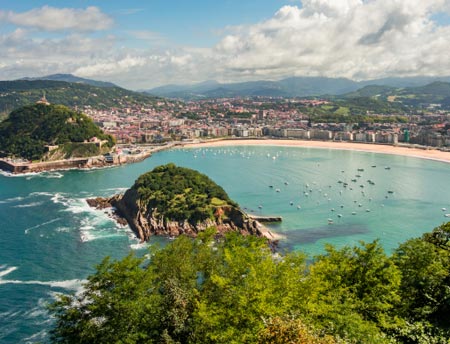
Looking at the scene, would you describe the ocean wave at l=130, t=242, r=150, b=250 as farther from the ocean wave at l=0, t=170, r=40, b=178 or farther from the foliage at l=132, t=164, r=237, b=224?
the ocean wave at l=0, t=170, r=40, b=178

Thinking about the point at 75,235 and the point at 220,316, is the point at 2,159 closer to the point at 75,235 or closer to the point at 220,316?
the point at 75,235

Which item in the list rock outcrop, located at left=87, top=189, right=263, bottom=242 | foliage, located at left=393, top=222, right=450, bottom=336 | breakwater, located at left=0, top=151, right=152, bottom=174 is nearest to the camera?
foliage, located at left=393, top=222, right=450, bottom=336

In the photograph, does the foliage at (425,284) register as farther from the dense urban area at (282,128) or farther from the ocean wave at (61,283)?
the dense urban area at (282,128)

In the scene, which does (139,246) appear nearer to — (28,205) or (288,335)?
(28,205)

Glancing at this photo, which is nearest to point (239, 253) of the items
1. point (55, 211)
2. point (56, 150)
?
point (55, 211)

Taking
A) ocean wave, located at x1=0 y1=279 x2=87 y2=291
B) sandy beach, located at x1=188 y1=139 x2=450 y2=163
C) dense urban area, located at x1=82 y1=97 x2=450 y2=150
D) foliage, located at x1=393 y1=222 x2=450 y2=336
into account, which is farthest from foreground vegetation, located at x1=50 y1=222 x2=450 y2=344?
dense urban area, located at x1=82 y1=97 x2=450 y2=150

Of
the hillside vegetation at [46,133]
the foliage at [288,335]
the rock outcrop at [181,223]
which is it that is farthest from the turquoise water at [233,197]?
the foliage at [288,335]
